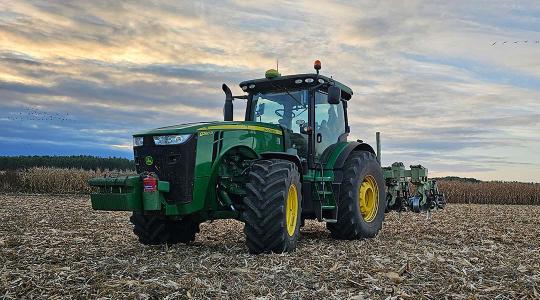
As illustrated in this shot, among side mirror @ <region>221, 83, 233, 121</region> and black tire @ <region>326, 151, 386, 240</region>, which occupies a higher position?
side mirror @ <region>221, 83, 233, 121</region>

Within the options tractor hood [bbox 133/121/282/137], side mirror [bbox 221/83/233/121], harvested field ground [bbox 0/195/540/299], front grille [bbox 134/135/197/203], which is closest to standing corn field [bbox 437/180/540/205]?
harvested field ground [bbox 0/195/540/299]

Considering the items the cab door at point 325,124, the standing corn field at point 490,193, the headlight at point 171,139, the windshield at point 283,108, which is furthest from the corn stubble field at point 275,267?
the standing corn field at point 490,193

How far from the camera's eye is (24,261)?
822 centimetres

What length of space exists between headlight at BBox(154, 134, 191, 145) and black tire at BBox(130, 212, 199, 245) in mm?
1421

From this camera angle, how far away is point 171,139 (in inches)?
346

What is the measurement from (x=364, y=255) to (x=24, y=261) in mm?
4917

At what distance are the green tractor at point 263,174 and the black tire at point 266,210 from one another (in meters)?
0.01

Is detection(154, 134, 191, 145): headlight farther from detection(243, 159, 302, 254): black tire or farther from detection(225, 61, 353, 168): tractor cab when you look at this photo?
detection(225, 61, 353, 168): tractor cab

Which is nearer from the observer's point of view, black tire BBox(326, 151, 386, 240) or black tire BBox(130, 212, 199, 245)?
black tire BBox(130, 212, 199, 245)

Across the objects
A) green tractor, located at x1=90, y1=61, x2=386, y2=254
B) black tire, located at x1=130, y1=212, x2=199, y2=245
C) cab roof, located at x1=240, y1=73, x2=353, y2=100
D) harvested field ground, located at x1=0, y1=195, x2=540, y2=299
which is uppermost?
cab roof, located at x1=240, y1=73, x2=353, y2=100

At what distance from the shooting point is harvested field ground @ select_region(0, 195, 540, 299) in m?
6.33

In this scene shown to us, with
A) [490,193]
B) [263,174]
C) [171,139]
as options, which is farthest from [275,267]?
[490,193]

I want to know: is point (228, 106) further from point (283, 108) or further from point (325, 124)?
point (325, 124)

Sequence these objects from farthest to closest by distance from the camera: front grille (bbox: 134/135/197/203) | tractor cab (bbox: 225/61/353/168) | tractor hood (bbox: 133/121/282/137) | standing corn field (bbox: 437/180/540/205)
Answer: standing corn field (bbox: 437/180/540/205) → tractor cab (bbox: 225/61/353/168) → tractor hood (bbox: 133/121/282/137) → front grille (bbox: 134/135/197/203)
